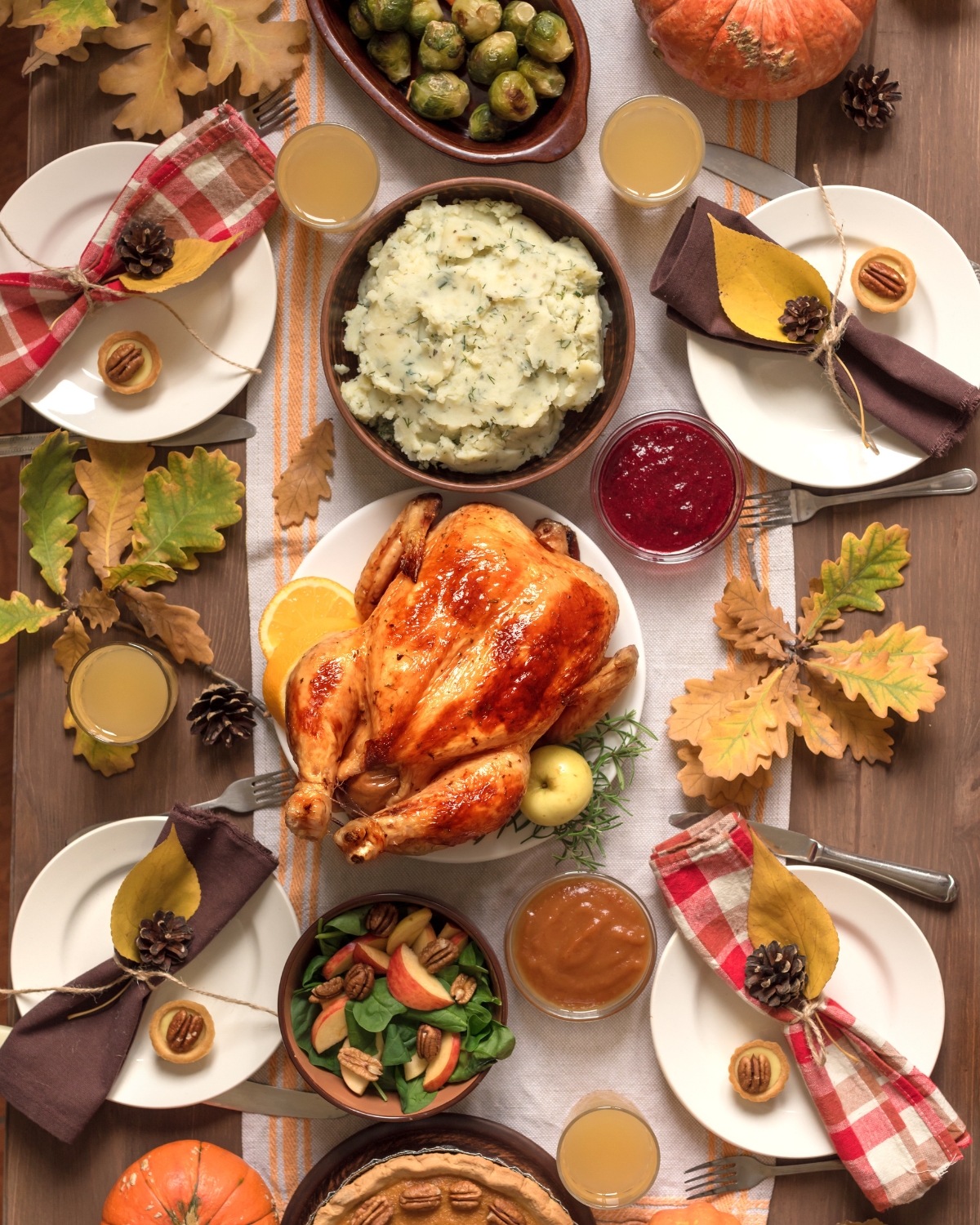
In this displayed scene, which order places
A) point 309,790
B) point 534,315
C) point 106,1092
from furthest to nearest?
1. point 106,1092
2. point 534,315
3. point 309,790

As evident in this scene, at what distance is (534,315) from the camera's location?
2.73m

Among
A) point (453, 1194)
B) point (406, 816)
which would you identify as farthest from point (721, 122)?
point (453, 1194)

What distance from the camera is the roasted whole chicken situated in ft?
8.25

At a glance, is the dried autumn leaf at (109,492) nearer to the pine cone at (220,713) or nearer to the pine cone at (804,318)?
the pine cone at (220,713)

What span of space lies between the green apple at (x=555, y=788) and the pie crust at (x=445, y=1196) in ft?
3.10

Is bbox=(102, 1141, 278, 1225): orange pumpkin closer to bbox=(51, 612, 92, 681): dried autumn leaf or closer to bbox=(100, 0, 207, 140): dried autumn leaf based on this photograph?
bbox=(51, 612, 92, 681): dried autumn leaf

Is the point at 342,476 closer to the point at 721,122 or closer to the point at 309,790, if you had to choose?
the point at 309,790

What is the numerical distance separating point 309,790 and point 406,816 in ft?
0.80

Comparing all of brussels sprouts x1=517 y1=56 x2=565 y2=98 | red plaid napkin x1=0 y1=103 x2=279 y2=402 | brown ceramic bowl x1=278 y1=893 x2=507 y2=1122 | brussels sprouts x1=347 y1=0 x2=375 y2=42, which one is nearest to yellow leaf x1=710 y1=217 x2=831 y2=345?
brussels sprouts x1=517 y1=56 x2=565 y2=98

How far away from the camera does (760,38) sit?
2.72m

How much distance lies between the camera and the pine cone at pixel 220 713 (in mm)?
2971

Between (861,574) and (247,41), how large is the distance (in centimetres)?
236

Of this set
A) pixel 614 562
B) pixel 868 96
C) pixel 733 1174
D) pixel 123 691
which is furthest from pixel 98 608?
pixel 868 96

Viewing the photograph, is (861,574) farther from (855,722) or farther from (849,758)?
(849,758)
